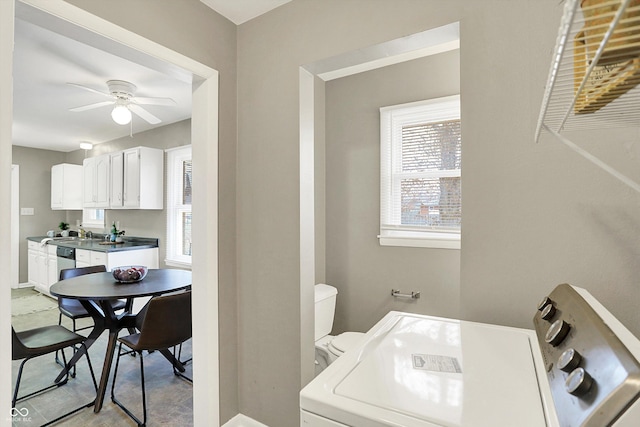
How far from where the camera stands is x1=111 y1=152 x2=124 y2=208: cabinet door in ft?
14.8

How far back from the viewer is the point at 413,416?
2.13ft

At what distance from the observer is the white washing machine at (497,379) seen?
48cm

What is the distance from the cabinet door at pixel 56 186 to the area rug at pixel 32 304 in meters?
1.60

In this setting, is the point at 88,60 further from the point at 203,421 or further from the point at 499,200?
the point at 499,200

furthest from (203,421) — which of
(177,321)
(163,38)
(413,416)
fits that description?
(163,38)

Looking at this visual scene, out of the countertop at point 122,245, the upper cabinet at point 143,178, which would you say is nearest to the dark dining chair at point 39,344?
the countertop at point 122,245

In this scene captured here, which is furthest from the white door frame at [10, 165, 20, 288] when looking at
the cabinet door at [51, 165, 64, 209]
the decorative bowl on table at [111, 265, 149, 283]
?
the decorative bowl on table at [111, 265, 149, 283]

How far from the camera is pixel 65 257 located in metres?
4.75

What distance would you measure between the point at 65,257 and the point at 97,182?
3.86ft

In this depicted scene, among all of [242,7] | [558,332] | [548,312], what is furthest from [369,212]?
[558,332]

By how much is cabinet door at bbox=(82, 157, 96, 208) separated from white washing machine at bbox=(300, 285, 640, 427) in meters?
5.47

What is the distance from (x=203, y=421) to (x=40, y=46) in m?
2.71

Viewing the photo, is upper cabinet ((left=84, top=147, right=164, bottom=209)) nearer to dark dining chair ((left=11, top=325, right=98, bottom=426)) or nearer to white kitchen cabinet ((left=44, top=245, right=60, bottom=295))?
white kitchen cabinet ((left=44, top=245, right=60, bottom=295))

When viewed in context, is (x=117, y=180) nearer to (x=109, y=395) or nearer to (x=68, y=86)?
(x=68, y=86)
